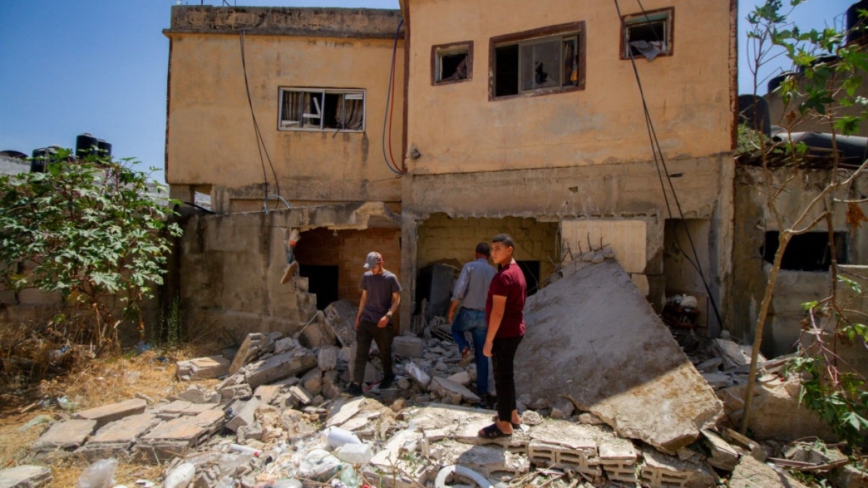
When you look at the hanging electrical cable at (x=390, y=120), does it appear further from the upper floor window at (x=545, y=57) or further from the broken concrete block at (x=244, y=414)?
the broken concrete block at (x=244, y=414)

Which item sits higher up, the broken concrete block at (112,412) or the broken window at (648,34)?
the broken window at (648,34)

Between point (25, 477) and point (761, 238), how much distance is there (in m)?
9.08

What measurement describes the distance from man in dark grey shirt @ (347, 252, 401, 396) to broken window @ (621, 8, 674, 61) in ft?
17.2

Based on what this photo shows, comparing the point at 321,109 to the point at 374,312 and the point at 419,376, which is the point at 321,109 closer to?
the point at 374,312

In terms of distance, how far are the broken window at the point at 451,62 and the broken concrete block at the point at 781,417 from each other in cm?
637

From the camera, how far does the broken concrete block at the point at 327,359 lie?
6074 mm

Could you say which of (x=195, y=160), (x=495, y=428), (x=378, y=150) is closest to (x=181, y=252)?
(x=195, y=160)

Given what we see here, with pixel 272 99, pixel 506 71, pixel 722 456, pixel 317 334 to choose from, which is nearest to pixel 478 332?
pixel 722 456

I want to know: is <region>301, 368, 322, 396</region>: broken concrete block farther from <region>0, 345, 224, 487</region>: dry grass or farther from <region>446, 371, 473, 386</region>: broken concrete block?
<region>446, 371, 473, 386</region>: broken concrete block

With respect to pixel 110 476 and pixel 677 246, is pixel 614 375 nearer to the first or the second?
pixel 677 246

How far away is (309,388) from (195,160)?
22.9 feet

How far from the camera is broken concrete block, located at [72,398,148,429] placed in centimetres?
508

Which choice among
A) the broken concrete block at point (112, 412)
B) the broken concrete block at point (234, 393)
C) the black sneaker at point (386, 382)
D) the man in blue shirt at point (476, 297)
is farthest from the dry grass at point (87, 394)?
the man in blue shirt at point (476, 297)

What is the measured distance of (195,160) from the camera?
10227mm
